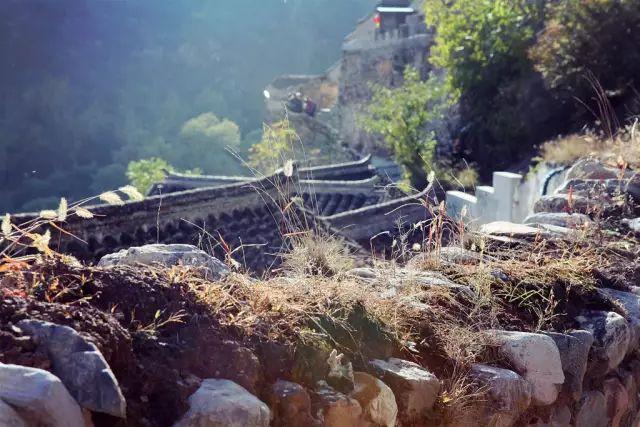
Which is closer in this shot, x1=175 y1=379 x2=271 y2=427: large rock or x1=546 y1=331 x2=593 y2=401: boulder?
x1=175 y1=379 x2=271 y2=427: large rock

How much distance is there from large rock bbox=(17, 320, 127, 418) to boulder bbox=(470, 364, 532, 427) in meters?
1.18

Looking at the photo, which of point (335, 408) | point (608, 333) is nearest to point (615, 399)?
Result: point (608, 333)

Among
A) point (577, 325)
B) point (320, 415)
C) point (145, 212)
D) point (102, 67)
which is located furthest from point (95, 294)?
point (102, 67)

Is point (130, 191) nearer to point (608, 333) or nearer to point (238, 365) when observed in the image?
point (238, 365)

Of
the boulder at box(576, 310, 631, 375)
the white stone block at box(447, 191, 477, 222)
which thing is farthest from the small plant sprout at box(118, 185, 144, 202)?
the white stone block at box(447, 191, 477, 222)

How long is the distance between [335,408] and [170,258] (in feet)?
2.71

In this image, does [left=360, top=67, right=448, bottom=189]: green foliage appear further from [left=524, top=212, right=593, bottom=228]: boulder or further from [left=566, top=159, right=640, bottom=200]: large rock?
[left=524, top=212, right=593, bottom=228]: boulder

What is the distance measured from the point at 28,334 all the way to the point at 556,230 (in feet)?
10.0

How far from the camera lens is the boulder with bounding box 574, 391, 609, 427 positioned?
108 inches

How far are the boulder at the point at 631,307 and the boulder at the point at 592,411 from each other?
0.31 meters

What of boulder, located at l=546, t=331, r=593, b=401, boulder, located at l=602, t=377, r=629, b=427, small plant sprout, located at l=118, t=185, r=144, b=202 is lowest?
boulder, located at l=602, t=377, r=629, b=427

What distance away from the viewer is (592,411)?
2.81m

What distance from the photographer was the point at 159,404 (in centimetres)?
163

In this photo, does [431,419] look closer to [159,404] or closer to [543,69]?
[159,404]
